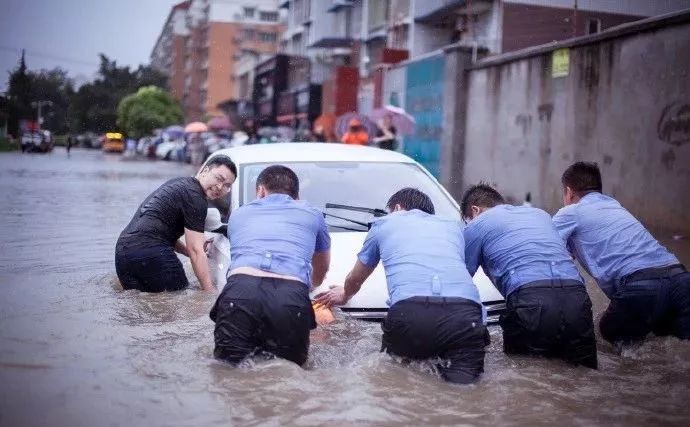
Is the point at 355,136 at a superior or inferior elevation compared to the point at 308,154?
superior

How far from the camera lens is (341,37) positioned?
4797 cm

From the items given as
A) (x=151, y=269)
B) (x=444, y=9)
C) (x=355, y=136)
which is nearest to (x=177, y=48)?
(x=444, y=9)

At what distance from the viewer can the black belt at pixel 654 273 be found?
516 cm

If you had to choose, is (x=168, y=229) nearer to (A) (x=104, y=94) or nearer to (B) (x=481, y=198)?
(B) (x=481, y=198)

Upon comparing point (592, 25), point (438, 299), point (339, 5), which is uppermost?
point (339, 5)

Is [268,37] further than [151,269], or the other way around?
[268,37]

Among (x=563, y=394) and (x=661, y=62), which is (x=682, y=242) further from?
(x=563, y=394)

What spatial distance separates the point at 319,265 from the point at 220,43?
90.5 metres

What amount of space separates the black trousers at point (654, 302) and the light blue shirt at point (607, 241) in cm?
8

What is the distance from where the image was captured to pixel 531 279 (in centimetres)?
478

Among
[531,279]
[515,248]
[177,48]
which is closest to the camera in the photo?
[531,279]

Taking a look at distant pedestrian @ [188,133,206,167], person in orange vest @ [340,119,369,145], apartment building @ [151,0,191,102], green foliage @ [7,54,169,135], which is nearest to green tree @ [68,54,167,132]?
green foliage @ [7,54,169,135]

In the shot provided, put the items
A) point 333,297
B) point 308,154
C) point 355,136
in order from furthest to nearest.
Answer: point 355,136 < point 308,154 < point 333,297

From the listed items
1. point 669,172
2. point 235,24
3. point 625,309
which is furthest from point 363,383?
point 235,24
